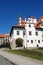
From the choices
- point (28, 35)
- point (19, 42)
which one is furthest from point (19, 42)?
point (28, 35)

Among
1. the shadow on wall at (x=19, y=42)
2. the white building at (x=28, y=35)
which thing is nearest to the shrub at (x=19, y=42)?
the shadow on wall at (x=19, y=42)

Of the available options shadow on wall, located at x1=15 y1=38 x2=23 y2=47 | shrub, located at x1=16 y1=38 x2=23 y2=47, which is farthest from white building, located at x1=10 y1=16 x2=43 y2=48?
shrub, located at x1=16 y1=38 x2=23 y2=47

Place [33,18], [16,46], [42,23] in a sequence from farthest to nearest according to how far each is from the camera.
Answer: [33,18], [42,23], [16,46]

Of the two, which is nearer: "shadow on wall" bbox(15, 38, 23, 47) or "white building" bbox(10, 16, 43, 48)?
"shadow on wall" bbox(15, 38, 23, 47)

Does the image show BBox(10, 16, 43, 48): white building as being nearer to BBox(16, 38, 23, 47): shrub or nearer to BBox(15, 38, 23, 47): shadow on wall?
BBox(15, 38, 23, 47): shadow on wall

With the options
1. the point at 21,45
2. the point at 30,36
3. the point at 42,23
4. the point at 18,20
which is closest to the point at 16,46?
the point at 21,45

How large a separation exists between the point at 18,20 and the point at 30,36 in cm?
2338

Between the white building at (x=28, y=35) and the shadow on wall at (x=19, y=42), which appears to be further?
the white building at (x=28, y=35)

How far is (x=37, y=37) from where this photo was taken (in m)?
80.9

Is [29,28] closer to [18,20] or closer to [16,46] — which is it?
[16,46]

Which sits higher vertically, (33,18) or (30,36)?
(33,18)

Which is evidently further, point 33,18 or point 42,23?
point 33,18

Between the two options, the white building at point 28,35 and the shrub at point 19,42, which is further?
the white building at point 28,35

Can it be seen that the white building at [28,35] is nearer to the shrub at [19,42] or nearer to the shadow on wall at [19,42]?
the shadow on wall at [19,42]
